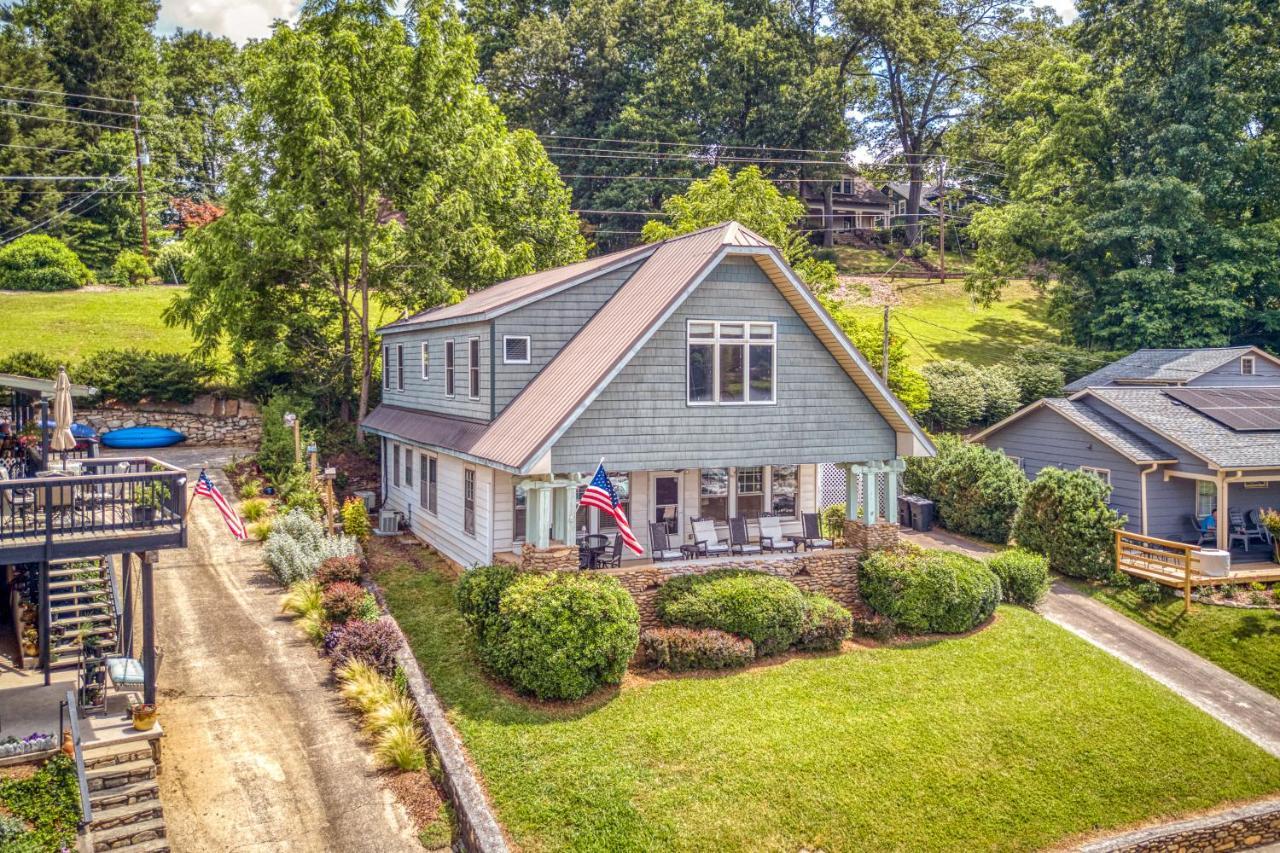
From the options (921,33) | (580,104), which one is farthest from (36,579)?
(921,33)

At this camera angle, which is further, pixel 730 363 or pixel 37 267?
pixel 37 267

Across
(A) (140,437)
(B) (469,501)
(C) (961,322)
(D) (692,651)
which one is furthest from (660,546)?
(C) (961,322)

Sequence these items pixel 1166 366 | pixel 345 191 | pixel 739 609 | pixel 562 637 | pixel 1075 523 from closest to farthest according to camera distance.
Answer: pixel 562 637, pixel 739 609, pixel 1075 523, pixel 345 191, pixel 1166 366

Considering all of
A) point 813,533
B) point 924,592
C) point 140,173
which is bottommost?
point 924,592

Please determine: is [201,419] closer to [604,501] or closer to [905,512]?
[604,501]

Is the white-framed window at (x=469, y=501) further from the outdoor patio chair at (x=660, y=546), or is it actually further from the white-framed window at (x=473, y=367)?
the outdoor patio chair at (x=660, y=546)

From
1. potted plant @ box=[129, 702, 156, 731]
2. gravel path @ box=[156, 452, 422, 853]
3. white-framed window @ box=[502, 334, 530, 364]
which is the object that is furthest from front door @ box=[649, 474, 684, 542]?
potted plant @ box=[129, 702, 156, 731]

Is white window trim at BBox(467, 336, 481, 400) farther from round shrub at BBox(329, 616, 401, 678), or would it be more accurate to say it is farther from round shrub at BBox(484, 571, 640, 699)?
round shrub at BBox(484, 571, 640, 699)
